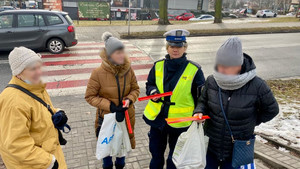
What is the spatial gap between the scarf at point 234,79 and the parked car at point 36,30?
912 centimetres

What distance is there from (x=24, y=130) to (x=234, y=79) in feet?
6.19

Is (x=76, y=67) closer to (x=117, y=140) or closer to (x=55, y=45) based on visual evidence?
(x=55, y=45)

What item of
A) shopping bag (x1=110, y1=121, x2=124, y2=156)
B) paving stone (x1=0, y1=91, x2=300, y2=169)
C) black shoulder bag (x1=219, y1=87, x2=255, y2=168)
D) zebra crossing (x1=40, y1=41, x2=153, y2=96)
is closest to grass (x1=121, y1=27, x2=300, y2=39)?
zebra crossing (x1=40, y1=41, x2=153, y2=96)

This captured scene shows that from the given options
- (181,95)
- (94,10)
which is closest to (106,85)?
(181,95)

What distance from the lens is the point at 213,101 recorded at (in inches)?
95.8

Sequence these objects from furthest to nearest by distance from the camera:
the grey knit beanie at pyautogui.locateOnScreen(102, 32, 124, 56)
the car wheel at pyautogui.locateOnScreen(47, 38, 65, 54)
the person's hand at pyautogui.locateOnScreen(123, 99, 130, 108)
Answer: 1. the car wheel at pyautogui.locateOnScreen(47, 38, 65, 54)
2. the person's hand at pyautogui.locateOnScreen(123, 99, 130, 108)
3. the grey knit beanie at pyautogui.locateOnScreen(102, 32, 124, 56)

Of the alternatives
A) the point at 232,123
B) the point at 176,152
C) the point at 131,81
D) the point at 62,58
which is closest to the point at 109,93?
the point at 131,81

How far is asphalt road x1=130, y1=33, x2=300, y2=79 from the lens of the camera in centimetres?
894

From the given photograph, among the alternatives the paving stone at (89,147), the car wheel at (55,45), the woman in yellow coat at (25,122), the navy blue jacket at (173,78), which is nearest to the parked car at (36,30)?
the car wheel at (55,45)

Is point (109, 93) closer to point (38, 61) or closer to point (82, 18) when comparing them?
point (38, 61)

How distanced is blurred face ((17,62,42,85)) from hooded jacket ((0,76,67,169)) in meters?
0.04

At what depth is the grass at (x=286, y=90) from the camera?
19.1 feet

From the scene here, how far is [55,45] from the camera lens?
32.9ft

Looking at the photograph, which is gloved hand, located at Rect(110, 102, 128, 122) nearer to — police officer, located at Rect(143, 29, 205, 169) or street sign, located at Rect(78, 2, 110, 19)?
police officer, located at Rect(143, 29, 205, 169)
